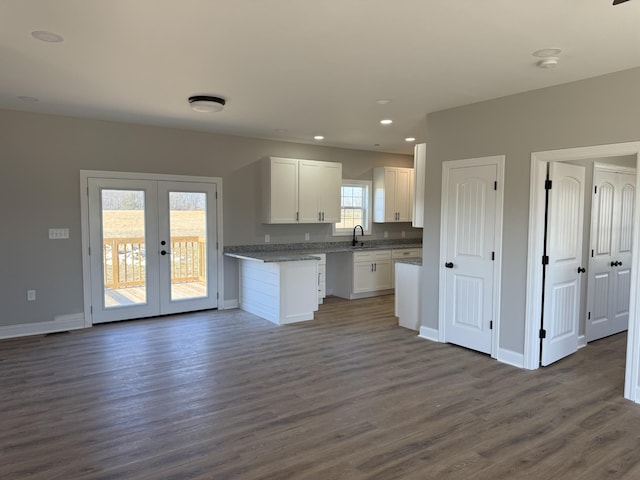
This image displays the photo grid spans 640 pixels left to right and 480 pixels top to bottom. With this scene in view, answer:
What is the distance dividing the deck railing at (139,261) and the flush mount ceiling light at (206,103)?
2.22m

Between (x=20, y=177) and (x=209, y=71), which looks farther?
(x=20, y=177)

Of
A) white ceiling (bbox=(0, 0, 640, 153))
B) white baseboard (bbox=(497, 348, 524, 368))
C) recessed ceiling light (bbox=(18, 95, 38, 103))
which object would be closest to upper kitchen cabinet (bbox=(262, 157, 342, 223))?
white ceiling (bbox=(0, 0, 640, 153))

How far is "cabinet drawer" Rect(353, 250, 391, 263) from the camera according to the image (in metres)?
7.37

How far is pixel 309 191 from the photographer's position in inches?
273

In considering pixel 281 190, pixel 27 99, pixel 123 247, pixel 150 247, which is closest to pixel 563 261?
pixel 281 190

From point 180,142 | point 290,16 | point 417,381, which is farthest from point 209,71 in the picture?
point 417,381

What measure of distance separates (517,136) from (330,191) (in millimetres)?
3517

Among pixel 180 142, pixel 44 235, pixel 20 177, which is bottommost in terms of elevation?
pixel 44 235

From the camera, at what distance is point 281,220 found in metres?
6.64

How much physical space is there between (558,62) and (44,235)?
5.56 meters

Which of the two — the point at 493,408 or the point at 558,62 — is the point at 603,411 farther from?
the point at 558,62

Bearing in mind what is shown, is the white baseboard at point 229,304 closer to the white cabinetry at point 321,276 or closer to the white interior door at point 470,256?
the white cabinetry at point 321,276

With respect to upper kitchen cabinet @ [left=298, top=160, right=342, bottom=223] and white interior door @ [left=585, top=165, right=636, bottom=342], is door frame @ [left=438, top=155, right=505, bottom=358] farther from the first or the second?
upper kitchen cabinet @ [left=298, top=160, right=342, bottom=223]

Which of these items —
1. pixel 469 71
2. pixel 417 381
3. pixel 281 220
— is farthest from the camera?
pixel 281 220
